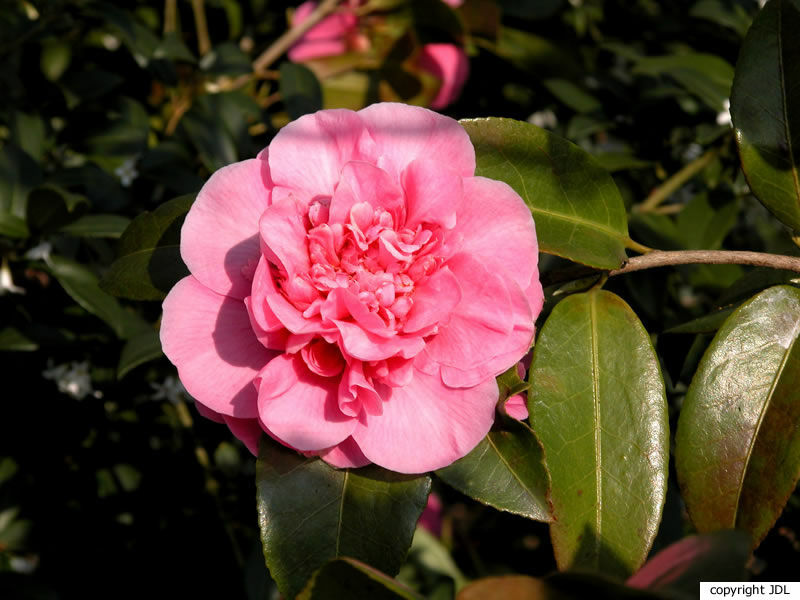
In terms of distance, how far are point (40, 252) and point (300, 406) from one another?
1.96ft

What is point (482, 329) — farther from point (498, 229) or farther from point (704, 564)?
point (704, 564)

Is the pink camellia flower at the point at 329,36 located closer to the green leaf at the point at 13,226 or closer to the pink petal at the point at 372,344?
the green leaf at the point at 13,226

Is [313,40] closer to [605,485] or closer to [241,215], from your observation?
[241,215]

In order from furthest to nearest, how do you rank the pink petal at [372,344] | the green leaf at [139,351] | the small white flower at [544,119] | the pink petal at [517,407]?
1. the small white flower at [544,119]
2. the green leaf at [139,351]
3. the pink petal at [517,407]
4. the pink petal at [372,344]

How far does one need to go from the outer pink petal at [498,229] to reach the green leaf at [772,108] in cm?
27

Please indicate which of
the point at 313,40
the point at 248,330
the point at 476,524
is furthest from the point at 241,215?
the point at 476,524

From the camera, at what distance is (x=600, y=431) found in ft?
2.33

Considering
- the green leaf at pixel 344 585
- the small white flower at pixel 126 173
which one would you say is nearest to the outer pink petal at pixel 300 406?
the green leaf at pixel 344 585

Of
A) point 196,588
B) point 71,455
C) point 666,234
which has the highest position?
point 666,234

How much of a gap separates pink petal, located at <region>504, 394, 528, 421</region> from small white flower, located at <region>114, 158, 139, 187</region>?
769mm

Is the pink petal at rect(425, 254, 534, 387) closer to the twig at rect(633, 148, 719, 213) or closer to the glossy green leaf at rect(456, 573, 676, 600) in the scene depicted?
the glossy green leaf at rect(456, 573, 676, 600)

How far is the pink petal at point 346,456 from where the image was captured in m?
0.68

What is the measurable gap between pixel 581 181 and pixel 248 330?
36 centimetres

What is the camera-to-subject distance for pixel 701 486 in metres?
0.71
